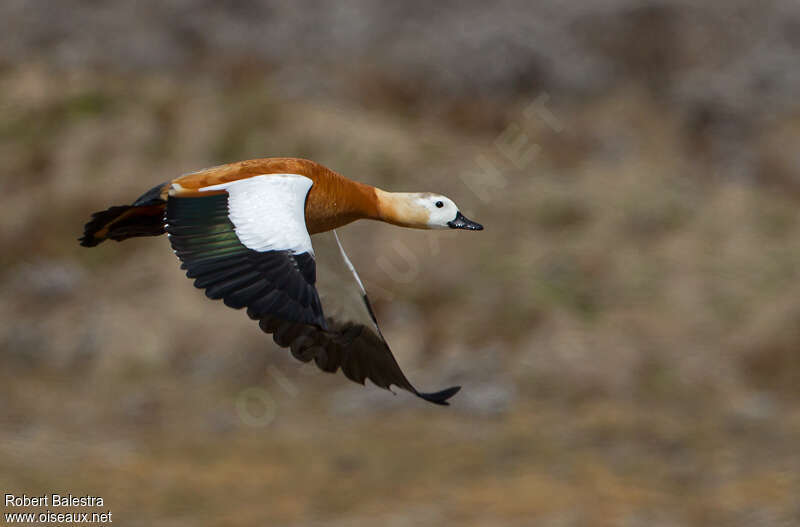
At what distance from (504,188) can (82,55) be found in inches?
287

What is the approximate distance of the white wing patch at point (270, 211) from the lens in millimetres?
4984

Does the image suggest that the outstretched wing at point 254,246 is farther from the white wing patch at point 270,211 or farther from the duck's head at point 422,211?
the duck's head at point 422,211

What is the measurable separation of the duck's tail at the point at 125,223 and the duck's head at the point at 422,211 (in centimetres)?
113

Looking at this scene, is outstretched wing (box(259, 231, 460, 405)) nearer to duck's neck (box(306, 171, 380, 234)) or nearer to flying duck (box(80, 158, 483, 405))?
flying duck (box(80, 158, 483, 405))

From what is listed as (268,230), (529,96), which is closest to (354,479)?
(529,96)

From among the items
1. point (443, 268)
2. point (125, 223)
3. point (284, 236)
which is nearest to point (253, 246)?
point (284, 236)

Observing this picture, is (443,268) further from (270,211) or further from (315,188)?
(270,211)

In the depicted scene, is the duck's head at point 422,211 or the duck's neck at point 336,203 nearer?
the duck's neck at point 336,203

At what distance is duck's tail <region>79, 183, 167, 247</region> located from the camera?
5.64 metres

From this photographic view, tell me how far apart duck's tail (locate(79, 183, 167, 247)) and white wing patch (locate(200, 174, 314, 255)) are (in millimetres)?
470

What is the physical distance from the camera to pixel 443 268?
16328 millimetres

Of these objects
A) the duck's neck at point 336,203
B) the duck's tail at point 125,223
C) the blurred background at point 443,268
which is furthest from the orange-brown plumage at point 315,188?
the blurred background at point 443,268

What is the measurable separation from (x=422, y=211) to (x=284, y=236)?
1053 mm

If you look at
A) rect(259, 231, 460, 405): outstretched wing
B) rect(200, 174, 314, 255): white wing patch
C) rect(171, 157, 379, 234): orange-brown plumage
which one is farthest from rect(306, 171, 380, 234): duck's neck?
rect(259, 231, 460, 405): outstretched wing
